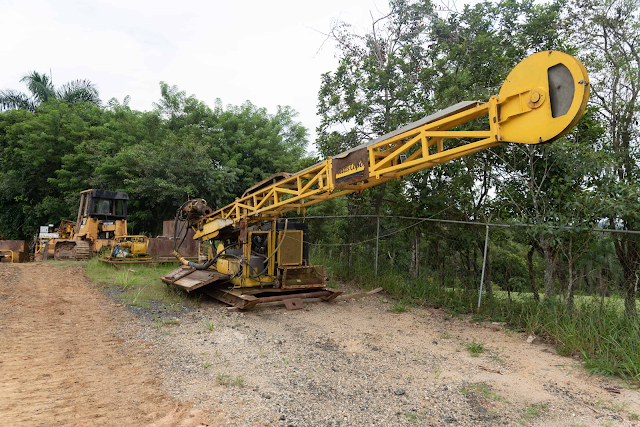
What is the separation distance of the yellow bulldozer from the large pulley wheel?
11873mm

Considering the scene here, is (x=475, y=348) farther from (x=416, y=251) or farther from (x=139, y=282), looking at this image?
(x=139, y=282)

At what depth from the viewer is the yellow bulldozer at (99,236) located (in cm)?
1240

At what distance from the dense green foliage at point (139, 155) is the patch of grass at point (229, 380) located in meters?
13.1

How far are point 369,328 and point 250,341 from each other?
6.64ft

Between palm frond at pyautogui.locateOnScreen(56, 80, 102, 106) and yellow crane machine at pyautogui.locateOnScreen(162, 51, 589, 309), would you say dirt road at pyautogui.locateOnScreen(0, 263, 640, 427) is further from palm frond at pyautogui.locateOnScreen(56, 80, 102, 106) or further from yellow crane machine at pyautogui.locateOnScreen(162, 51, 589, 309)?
palm frond at pyautogui.locateOnScreen(56, 80, 102, 106)

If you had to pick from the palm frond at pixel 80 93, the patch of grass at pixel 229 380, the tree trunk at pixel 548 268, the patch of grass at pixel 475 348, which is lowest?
the patch of grass at pixel 229 380

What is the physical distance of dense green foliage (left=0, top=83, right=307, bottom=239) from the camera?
56.1ft

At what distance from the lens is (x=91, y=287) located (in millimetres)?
9188

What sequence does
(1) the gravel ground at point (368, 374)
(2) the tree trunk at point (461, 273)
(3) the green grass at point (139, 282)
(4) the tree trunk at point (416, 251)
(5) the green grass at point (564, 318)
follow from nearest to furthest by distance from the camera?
(1) the gravel ground at point (368, 374)
(5) the green grass at point (564, 318)
(3) the green grass at point (139, 282)
(2) the tree trunk at point (461, 273)
(4) the tree trunk at point (416, 251)

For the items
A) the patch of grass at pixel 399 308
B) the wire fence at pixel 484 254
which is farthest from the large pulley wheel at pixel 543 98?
the patch of grass at pixel 399 308

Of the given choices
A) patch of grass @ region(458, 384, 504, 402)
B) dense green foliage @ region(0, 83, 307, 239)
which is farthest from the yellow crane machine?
dense green foliage @ region(0, 83, 307, 239)

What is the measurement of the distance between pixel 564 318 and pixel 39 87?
1349 inches

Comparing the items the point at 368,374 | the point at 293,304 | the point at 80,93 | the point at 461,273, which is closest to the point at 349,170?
the point at 368,374

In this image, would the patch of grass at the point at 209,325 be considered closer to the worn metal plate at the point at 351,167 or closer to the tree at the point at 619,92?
the worn metal plate at the point at 351,167
